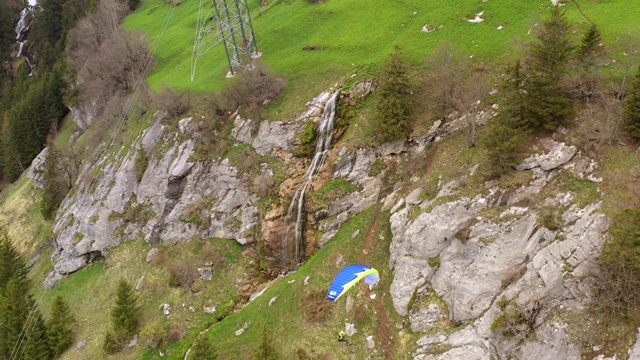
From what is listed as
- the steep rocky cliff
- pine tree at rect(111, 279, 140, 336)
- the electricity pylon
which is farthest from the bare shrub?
pine tree at rect(111, 279, 140, 336)

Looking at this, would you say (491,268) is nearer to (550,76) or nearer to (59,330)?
(550,76)

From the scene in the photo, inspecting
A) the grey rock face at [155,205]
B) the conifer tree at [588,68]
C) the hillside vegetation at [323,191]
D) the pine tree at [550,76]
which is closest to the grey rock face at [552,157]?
the hillside vegetation at [323,191]

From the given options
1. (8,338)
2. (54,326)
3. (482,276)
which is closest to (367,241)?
(482,276)

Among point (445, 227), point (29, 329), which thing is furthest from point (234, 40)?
point (29, 329)

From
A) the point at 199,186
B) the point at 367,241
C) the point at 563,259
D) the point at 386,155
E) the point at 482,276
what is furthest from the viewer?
the point at 199,186

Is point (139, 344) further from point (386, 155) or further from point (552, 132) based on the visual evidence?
point (552, 132)

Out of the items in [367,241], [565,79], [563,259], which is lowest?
[367,241]

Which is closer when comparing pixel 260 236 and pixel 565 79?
pixel 565 79

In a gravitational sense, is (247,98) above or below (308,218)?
above
